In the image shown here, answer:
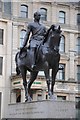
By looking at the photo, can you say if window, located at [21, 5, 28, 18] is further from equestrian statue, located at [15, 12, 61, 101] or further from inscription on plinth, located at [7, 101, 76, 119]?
inscription on plinth, located at [7, 101, 76, 119]

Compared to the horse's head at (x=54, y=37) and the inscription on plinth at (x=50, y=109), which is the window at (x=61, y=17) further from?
the inscription on plinth at (x=50, y=109)

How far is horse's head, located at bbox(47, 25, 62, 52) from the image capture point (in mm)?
13828

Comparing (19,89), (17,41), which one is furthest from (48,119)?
(17,41)

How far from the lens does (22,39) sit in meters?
49.0

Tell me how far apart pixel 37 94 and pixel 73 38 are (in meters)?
9.35

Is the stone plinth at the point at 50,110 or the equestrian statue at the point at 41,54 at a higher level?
the equestrian statue at the point at 41,54

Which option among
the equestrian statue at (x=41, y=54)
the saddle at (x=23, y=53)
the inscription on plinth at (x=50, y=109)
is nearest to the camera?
the inscription on plinth at (x=50, y=109)

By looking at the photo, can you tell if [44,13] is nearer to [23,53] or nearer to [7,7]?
[7,7]

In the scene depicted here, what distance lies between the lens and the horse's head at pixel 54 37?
544 inches

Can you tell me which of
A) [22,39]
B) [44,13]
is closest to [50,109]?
[22,39]

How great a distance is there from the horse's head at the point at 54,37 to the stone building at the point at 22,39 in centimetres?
3057

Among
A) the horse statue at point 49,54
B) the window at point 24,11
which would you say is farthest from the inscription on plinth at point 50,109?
the window at point 24,11

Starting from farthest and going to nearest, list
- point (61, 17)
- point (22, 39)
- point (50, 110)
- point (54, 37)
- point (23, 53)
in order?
point (61, 17), point (22, 39), point (23, 53), point (54, 37), point (50, 110)

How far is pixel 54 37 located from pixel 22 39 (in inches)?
1384
